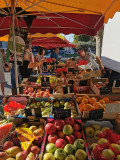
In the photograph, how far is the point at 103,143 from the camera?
1.58m

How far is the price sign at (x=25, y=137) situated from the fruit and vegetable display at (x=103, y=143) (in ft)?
2.26

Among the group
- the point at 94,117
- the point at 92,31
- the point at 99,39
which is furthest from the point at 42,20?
the point at 99,39

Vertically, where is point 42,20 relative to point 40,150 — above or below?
above

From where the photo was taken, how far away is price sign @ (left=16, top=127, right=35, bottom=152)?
5.02 ft

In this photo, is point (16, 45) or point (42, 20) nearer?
point (16, 45)

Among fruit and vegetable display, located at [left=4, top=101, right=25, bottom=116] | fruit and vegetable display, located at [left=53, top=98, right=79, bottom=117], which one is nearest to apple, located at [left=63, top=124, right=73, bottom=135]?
fruit and vegetable display, located at [left=53, top=98, right=79, bottom=117]

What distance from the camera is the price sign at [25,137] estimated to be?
5.02ft

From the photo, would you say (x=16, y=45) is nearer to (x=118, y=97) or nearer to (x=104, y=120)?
(x=104, y=120)

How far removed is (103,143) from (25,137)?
0.91m

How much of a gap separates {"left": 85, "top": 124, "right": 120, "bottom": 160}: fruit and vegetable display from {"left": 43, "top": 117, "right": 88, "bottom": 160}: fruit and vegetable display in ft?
0.44

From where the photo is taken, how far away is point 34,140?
172cm

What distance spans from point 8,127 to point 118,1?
2440 mm

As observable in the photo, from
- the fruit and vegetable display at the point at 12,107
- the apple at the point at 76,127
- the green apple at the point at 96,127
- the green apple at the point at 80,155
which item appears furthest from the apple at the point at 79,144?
the fruit and vegetable display at the point at 12,107

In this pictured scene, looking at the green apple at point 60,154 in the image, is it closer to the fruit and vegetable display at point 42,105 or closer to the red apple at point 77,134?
the red apple at point 77,134
